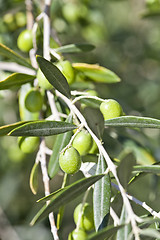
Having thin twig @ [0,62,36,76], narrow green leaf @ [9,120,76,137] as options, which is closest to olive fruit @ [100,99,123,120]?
narrow green leaf @ [9,120,76,137]

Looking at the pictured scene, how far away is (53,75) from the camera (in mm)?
1022

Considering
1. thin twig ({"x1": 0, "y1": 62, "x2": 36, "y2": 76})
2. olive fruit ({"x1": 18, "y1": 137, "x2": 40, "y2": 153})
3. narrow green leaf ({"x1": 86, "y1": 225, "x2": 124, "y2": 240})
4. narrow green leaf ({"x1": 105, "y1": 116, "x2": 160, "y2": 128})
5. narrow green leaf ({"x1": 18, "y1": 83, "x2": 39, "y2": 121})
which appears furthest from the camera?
thin twig ({"x1": 0, "y1": 62, "x2": 36, "y2": 76})

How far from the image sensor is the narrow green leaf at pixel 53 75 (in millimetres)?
985

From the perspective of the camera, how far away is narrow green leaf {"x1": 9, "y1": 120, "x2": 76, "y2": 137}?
3.12ft

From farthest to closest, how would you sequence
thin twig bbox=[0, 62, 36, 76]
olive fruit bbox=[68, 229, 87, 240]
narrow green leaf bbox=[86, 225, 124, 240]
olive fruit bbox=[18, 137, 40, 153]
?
thin twig bbox=[0, 62, 36, 76] < olive fruit bbox=[18, 137, 40, 153] < olive fruit bbox=[68, 229, 87, 240] < narrow green leaf bbox=[86, 225, 124, 240]

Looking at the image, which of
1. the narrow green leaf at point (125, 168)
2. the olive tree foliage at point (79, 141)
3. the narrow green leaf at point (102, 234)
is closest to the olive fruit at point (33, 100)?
the olive tree foliage at point (79, 141)

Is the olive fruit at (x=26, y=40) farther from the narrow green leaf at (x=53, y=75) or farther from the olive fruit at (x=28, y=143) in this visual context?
the narrow green leaf at (x=53, y=75)

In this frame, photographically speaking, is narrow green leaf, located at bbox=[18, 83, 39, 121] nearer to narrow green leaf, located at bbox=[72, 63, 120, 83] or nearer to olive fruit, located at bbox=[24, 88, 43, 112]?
olive fruit, located at bbox=[24, 88, 43, 112]

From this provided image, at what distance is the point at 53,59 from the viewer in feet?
4.67

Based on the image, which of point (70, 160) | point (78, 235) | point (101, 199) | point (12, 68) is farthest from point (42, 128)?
point (12, 68)

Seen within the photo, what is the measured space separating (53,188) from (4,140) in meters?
1.45

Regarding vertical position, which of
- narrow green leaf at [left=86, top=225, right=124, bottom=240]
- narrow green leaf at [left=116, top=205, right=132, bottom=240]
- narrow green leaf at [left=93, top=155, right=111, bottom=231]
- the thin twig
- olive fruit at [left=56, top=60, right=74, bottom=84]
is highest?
the thin twig

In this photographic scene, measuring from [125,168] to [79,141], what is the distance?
0.76 ft

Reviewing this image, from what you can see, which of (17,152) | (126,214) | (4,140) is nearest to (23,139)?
(126,214)
